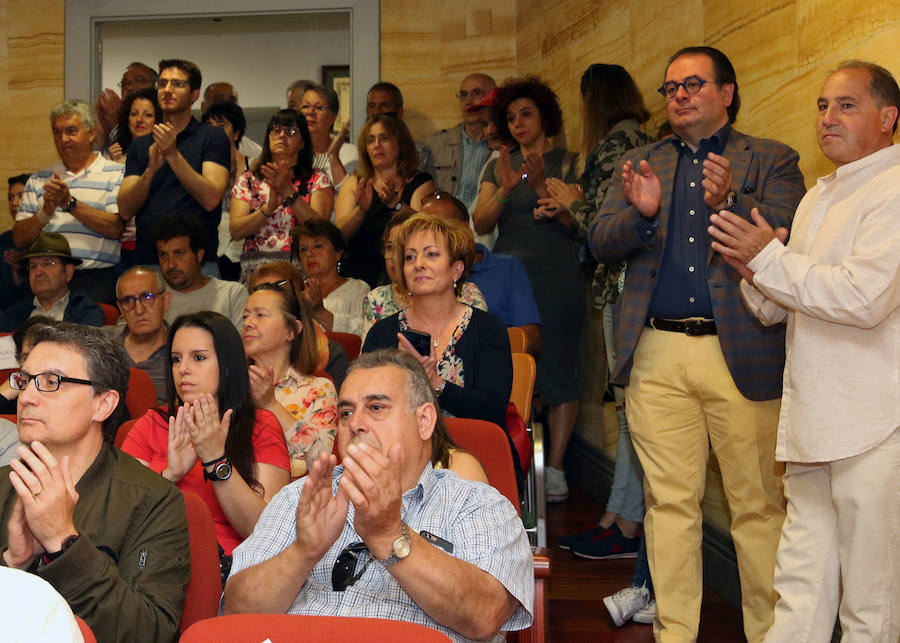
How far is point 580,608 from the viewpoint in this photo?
345 cm

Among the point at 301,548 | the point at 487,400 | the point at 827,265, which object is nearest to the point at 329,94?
the point at 487,400

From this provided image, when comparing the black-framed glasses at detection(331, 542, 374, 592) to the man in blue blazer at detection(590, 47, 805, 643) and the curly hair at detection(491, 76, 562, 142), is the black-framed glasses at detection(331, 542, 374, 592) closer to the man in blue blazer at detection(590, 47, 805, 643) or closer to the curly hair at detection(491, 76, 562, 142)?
the man in blue blazer at detection(590, 47, 805, 643)

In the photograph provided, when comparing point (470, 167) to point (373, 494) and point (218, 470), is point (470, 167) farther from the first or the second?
point (373, 494)

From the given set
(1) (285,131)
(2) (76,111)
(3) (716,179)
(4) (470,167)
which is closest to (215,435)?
(3) (716,179)

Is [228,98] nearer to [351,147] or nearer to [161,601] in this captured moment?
[351,147]

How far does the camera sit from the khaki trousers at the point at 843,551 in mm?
2410

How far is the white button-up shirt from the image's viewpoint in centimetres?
237

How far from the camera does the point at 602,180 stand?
3.92 metres

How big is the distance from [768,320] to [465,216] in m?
2.06

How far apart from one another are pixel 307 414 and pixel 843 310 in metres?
1.68

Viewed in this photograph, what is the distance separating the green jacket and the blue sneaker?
2.45 meters

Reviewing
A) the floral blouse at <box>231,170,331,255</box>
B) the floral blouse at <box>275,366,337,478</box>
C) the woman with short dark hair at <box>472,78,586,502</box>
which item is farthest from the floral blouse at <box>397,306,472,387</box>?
the floral blouse at <box>231,170,331,255</box>

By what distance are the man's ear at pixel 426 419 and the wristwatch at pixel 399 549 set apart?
18.6 inches

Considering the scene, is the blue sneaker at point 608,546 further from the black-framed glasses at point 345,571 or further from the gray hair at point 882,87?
the black-framed glasses at point 345,571
